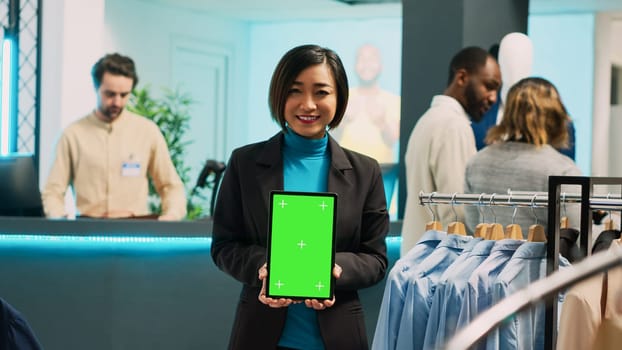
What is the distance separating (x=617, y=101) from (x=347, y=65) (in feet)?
10.4

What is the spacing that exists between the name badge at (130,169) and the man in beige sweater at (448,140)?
6.03 feet

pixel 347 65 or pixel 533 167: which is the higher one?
pixel 347 65

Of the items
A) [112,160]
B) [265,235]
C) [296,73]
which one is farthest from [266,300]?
[112,160]

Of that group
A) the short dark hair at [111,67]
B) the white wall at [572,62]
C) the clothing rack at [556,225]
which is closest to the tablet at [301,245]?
the clothing rack at [556,225]

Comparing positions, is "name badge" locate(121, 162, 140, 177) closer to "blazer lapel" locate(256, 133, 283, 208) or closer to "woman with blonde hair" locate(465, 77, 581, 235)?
"woman with blonde hair" locate(465, 77, 581, 235)

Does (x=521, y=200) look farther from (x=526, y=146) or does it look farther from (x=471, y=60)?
(x=471, y=60)

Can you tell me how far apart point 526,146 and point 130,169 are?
2603 mm

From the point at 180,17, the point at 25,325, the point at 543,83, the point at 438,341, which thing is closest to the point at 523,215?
the point at 543,83

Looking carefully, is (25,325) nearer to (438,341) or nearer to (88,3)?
(438,341)

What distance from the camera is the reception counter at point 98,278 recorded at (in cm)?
401

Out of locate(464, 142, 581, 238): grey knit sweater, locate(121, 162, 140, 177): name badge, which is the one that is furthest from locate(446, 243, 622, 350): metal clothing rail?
locate(121, 162, 140, 177): name badge

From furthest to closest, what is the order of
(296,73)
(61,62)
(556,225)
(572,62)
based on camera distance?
(572,62)
(61,62)
(296,73)
(556,225)

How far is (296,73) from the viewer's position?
218 cm

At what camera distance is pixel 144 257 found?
4.07m
